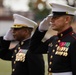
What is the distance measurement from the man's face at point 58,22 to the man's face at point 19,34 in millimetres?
1043

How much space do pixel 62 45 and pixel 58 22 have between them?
0.30 metres

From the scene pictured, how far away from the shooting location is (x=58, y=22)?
4.93 metres

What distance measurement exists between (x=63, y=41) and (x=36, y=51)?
2.03ft

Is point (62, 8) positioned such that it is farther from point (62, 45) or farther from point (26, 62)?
point (26, 62)

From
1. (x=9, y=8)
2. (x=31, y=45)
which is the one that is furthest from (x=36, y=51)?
(x=9, y=8)

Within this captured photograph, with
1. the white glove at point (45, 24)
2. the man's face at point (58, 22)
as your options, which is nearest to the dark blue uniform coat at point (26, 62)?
the white glove at point (45, 24)

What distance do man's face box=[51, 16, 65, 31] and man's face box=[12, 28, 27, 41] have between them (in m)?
1.04

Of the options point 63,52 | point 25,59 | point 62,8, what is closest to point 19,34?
point 25,59

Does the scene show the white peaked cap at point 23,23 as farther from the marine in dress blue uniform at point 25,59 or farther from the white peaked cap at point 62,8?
the white peaked cap at point 62,8

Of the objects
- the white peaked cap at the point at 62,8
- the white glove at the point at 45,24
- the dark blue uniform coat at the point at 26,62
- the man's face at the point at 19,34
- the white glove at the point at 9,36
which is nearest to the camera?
the white peaked cap at the point at 62,8

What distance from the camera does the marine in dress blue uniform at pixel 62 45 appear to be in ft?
15.7

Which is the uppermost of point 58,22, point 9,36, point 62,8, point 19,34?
point 62,8

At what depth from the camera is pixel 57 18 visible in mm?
4973

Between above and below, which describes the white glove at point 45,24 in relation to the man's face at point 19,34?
above
